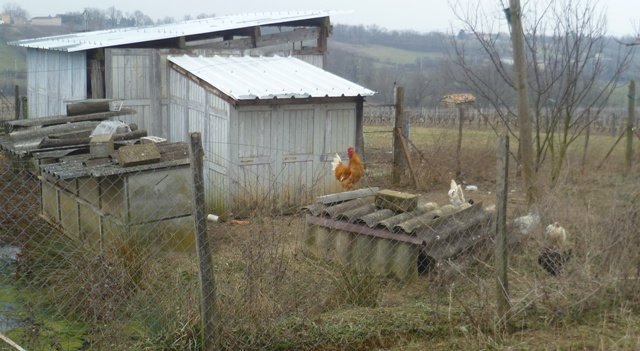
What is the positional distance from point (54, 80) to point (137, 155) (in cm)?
807

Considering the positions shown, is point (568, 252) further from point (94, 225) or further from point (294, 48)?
point (294, 48)

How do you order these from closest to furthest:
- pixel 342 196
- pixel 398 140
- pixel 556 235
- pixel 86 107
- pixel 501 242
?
1. pixel 501 242
2. pixel 556 235
3. pixel 342 196
4. pixel 86 107
5. pixel 398 140

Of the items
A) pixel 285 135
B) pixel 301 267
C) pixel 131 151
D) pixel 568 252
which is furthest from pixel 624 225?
pixel 285 135

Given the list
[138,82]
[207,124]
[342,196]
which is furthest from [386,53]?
[342,196]

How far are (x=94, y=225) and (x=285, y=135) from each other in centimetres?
488

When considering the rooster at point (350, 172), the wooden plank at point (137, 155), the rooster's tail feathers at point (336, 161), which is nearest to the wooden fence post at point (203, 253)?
the wooden plank at point (137, 155)

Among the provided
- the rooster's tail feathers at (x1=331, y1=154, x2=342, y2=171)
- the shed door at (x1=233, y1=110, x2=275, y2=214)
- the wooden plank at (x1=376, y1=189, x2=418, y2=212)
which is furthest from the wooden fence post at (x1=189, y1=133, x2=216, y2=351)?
the rooster's tail feathers at (x1=331, y1=154, x2=342, y2=171)

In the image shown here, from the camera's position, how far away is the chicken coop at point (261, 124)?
12.6 m

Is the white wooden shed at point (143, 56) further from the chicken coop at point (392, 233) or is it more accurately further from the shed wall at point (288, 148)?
the chicken coop at point (392, 233)

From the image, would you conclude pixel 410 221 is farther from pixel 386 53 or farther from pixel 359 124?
pixel 386 53

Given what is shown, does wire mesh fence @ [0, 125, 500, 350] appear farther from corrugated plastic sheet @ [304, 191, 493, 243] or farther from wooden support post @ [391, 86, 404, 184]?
wooden support post @ [391, 86, 404, 184]

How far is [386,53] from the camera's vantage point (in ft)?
226

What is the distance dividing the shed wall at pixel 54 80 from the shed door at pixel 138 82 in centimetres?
69

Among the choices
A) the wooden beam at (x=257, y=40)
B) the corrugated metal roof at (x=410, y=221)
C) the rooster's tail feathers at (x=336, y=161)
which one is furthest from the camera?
the wooden beam at (x=257, y=40)
